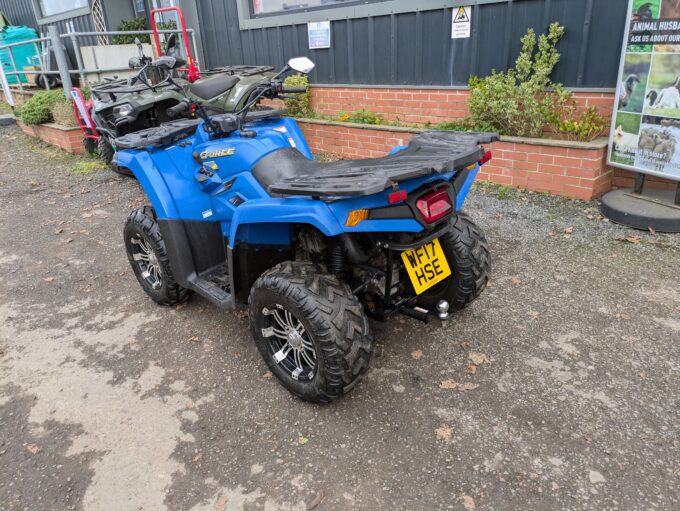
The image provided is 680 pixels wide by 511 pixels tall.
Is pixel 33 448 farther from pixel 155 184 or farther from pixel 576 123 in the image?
pixel 576 123

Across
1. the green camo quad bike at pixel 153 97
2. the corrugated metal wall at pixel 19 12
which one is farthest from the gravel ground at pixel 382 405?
the corrugated metal wall at pixel 19 12

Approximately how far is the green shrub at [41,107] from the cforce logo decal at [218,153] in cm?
794

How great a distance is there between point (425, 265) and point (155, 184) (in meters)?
1.82

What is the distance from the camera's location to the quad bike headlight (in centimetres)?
645

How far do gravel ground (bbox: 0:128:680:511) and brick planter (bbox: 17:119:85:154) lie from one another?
5.50 meters

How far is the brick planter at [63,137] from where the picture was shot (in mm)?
8930

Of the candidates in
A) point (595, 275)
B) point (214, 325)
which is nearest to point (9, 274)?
point (214, 325)

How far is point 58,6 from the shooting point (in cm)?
1452

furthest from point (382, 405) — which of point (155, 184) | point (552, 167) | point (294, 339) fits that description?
point (552, 167)

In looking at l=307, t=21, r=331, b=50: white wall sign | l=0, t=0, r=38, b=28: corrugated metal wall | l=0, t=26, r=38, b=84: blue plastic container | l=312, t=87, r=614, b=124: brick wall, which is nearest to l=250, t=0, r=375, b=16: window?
l=307, t=21, r=331, b=50: white wall sign

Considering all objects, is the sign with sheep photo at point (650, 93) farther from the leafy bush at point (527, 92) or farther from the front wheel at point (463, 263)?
the front wheel at point (463, 263)

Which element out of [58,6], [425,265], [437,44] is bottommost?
[425,265]

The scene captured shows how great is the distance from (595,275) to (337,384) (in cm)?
252

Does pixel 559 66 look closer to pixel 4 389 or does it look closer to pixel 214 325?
pixel 214 325
